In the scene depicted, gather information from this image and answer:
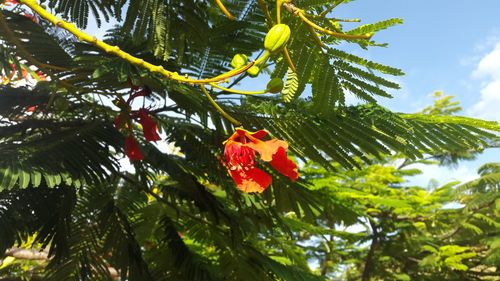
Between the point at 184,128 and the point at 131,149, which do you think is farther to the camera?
the point at 184,128

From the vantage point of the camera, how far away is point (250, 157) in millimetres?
936

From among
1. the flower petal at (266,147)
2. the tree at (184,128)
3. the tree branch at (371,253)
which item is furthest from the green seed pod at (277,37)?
the tree branch at (371,253)

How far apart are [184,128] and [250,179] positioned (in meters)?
1.11

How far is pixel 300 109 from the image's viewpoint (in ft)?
4.47

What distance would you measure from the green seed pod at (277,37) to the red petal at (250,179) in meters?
0.29

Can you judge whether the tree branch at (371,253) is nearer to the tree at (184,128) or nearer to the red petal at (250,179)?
the tree at (184,128)

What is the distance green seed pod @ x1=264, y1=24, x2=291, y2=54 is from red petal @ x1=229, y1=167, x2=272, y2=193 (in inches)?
11.3

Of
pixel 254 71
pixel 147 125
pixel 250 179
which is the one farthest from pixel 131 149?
pixel 254 71

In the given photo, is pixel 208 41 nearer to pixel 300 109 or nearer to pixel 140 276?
pixel 300 109

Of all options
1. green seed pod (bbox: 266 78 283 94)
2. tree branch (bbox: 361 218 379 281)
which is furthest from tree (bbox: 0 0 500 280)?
tree branch (bbox: 361 218 379 281)

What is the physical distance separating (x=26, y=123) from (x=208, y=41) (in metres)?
0.80

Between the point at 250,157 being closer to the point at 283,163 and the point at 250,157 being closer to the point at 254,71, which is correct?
the point at 283,163

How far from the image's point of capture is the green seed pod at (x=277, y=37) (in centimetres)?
76

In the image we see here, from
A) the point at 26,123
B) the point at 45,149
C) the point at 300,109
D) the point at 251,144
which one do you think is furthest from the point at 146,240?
the point at 251,144
